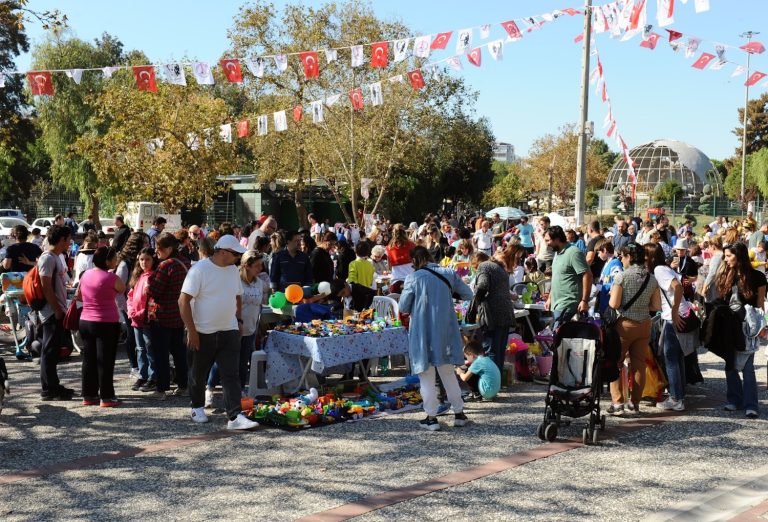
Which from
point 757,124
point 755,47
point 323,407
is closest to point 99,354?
point 323,407

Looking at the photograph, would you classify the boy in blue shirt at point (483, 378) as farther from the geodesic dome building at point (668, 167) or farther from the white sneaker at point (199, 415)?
the geodesic dome building at point (668, 167)

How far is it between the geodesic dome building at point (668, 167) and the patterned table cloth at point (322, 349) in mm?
75141

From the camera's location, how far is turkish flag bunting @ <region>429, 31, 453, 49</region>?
15.6 m

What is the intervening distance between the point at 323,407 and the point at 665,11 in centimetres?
829

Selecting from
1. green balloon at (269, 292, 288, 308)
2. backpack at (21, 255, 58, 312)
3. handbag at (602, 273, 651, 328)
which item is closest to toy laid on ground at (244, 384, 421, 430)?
green balloon at (269, 292, 288, 308)

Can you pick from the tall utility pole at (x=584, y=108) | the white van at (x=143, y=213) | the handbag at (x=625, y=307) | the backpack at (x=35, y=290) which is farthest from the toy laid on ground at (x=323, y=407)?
the white van at (x=143, y=213)

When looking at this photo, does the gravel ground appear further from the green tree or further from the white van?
the green tree

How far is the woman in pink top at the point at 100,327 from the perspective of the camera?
7930mm

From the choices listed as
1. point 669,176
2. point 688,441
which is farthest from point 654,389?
point 669,176

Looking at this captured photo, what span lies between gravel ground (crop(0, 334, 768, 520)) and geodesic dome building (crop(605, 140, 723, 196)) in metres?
76.1

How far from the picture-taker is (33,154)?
50719 mm

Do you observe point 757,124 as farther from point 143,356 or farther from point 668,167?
point 143,356

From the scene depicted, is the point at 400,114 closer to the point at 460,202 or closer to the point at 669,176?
the point at 460,202

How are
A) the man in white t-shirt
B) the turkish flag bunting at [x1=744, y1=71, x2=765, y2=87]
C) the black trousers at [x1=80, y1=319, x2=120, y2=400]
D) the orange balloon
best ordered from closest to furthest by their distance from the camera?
the man in white t-shirt → the black trousers at [x1=80, y1=319, x2=120, y2=400] → the orange balloon → the turkish flag bunting at [x1=744, y1=71, x2=765, y2=87]
